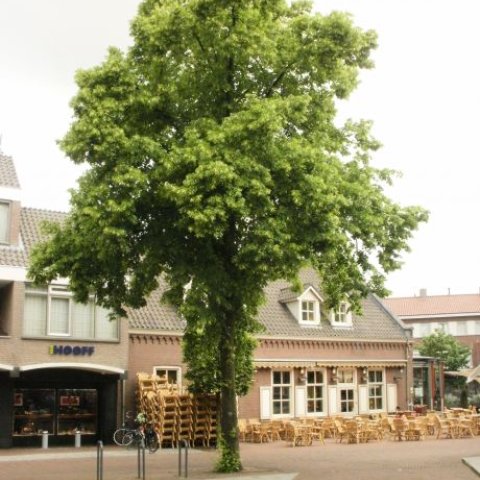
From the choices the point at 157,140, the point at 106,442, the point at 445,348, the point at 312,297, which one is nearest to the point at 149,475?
the point at 157,140

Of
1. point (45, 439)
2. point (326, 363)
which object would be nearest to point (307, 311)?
point (326, 363)

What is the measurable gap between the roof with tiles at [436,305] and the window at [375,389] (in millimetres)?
36301

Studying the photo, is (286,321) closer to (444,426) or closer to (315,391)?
(315,391)

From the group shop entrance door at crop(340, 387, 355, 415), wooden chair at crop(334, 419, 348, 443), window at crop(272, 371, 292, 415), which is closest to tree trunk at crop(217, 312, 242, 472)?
wooden chair at crop(334, 419, 348, 443)

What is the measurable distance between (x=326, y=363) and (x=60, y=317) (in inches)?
524

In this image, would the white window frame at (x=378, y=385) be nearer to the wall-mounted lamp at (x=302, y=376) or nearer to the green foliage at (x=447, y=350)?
the wall-mounted lamp at (x=302, y=376)

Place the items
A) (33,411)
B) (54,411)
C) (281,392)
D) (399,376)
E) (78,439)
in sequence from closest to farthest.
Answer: (33,411) → (78,439) → (54,411) → (281,392) → (399,376)

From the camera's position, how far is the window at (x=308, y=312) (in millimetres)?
34894

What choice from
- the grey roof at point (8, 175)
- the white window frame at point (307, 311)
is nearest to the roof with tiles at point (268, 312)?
the grey roof at point (8, 175)

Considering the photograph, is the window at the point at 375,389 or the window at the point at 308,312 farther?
the window at the point at 375,389

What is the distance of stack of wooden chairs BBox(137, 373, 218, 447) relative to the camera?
25.4 metres

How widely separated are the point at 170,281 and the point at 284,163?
416 centimetres

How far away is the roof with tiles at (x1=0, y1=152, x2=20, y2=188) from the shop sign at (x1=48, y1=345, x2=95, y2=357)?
19.1 ft

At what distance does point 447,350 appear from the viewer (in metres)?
60.8
